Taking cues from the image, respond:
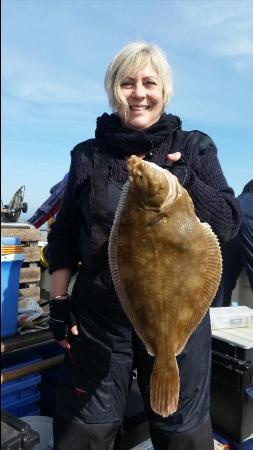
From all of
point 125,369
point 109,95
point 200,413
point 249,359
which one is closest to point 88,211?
point 109,95

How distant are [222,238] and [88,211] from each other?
Answer: 686mm

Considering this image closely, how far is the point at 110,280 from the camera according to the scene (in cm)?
207

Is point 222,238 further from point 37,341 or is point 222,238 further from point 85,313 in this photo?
point 37,341

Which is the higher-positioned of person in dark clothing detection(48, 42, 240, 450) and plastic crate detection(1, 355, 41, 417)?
person in dark clothing detection(48, 42, 240, 450)

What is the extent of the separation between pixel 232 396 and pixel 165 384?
54.9 inches

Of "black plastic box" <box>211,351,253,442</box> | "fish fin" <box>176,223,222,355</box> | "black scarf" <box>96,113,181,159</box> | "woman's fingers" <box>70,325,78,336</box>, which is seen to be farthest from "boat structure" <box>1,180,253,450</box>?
"black scarf" <box>96,113,181,159</box>

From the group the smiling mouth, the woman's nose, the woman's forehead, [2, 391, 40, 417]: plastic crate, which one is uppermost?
the woman's forehead

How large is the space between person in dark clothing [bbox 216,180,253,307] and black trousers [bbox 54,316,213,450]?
295cm

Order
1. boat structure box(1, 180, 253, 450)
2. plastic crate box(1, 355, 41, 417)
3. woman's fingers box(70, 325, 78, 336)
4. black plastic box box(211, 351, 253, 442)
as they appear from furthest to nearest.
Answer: plastic crate box(1, 355, 41, 417) → black plastic box box(211, 351, 253, 442) → boat structure box(1, 180, 253, 450) → woman's fingers box(70, 325, 78, 336)

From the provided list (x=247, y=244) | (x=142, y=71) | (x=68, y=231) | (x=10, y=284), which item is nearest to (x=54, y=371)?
(x=10, y=284)

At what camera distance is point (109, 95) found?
7.31ft

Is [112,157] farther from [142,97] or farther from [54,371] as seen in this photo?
[54,371]

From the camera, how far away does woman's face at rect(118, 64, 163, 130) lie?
83.0 inches

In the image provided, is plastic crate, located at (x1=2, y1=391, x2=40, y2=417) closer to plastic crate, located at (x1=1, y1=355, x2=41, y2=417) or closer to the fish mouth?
plastic crate, located at (x1=1, y1=355, x2=41, y2=417)
